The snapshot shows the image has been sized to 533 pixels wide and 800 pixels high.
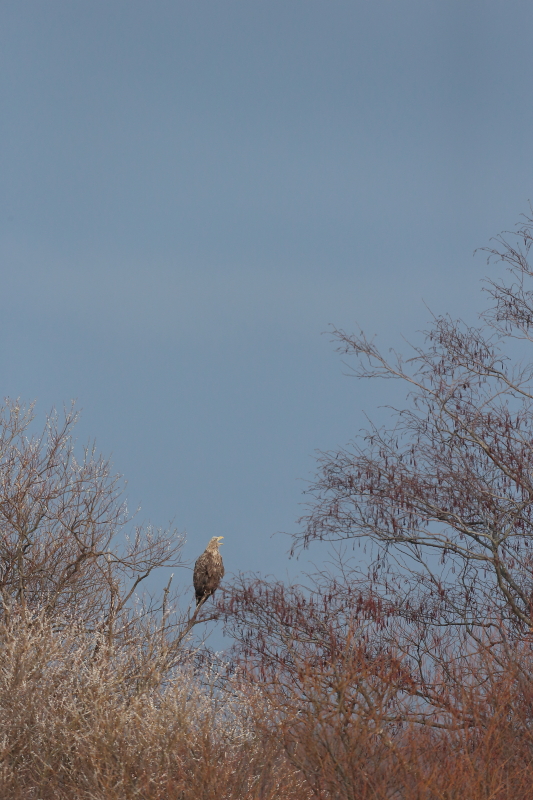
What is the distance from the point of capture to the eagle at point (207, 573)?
612 inches

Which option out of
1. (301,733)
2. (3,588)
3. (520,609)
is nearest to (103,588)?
(3,588)

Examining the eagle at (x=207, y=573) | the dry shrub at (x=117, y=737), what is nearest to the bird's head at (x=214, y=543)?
the eagle at (x=207, y=573)

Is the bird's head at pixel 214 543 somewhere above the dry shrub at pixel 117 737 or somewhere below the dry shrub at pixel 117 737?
above

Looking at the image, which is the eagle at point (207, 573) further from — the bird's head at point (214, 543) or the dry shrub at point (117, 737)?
the dry shrub at point (117, 737)

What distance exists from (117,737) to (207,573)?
6.09 m

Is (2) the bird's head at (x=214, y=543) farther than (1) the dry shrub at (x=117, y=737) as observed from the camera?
Yes

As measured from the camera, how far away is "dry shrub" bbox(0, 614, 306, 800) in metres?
9.12

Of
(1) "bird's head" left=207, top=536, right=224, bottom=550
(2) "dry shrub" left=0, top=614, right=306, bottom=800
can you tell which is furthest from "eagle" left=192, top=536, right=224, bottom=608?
(2) "dry shrub" left=0, top=614, right=306, bottom=800

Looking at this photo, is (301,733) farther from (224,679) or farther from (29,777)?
(224,679)

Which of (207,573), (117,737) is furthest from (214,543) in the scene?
(117,737)

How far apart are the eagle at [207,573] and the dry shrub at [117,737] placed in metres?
4.00

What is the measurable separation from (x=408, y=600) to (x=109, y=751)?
655 centimetres

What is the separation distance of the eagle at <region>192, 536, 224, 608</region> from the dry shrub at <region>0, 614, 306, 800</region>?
4.00 m

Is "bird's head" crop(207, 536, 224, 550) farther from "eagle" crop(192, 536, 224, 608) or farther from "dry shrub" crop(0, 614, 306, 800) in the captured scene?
"dry shrub" crop(0, 614, 306, 800)
